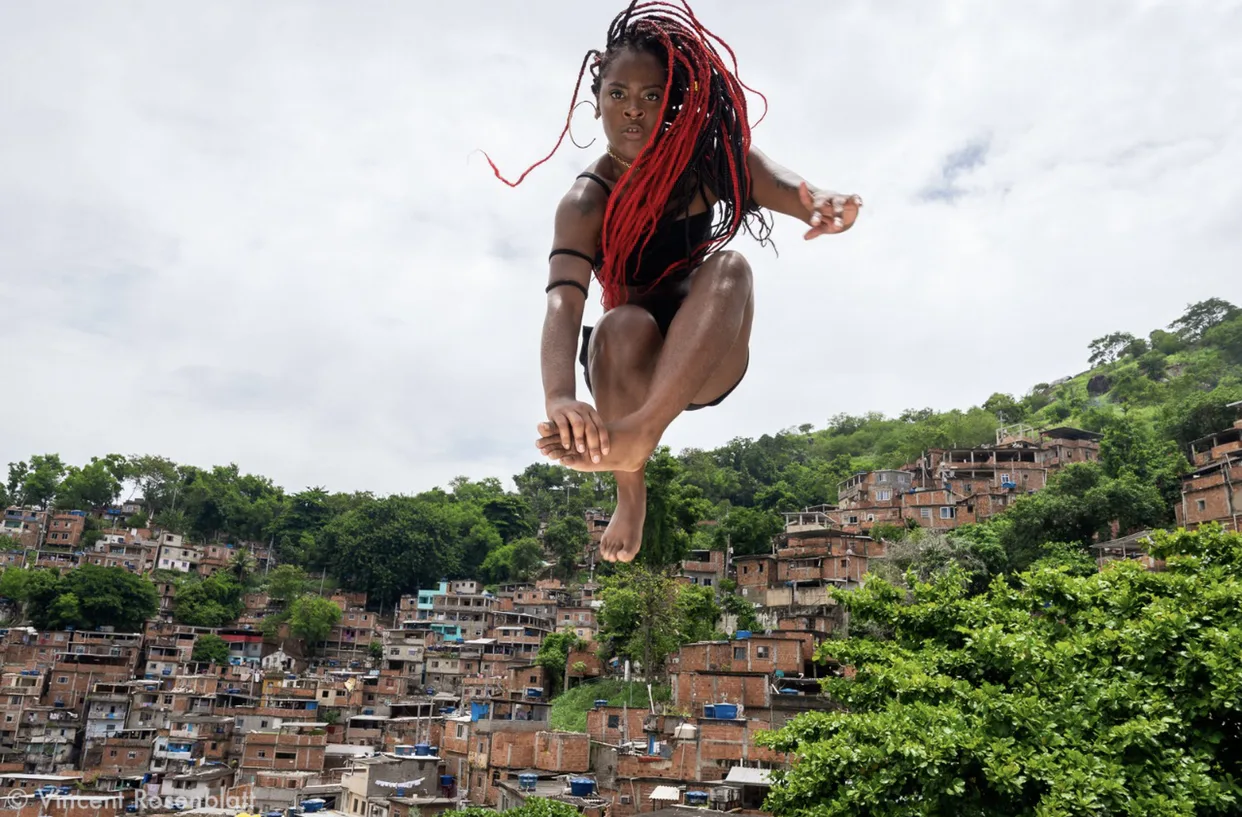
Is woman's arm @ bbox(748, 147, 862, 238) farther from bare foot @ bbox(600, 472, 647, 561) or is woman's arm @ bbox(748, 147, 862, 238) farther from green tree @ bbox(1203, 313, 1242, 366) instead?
green tree @ bbox(1203, 313, 1242, 366)

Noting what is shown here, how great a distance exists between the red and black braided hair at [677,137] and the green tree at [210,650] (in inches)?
2032

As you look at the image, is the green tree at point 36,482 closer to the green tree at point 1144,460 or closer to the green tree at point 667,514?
the green tree at point 667,514

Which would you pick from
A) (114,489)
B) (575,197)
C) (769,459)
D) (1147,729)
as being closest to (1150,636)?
(1147,729)

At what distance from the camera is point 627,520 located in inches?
137

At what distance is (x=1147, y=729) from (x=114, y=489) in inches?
3080

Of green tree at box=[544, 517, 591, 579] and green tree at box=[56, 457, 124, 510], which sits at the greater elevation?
green tree at box=[56, 457, 124, 510]

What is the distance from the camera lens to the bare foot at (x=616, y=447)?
7.84ft

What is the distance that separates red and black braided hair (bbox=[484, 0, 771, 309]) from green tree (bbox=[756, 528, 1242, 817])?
717 centimetres

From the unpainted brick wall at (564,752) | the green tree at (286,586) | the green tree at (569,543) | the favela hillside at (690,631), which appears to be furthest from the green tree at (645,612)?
the green tree at (286,586)

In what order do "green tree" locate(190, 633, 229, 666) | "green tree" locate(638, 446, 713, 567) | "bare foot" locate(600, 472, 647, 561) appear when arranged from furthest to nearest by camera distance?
"green tree" locate(190, 633, 229, 666)
"green tree" locate(638, 446, 713, 567)
"bare foot" locate(600, 472, 647, 561)

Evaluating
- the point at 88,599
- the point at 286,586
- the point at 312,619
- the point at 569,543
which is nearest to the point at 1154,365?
the point at 569,543

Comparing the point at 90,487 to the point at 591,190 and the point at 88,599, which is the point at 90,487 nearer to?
the point at 88,599

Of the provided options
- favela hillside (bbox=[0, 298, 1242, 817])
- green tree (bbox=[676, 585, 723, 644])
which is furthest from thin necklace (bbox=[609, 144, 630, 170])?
green tree (bbox=[676, 585, 723, 644])

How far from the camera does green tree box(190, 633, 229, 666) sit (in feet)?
159
